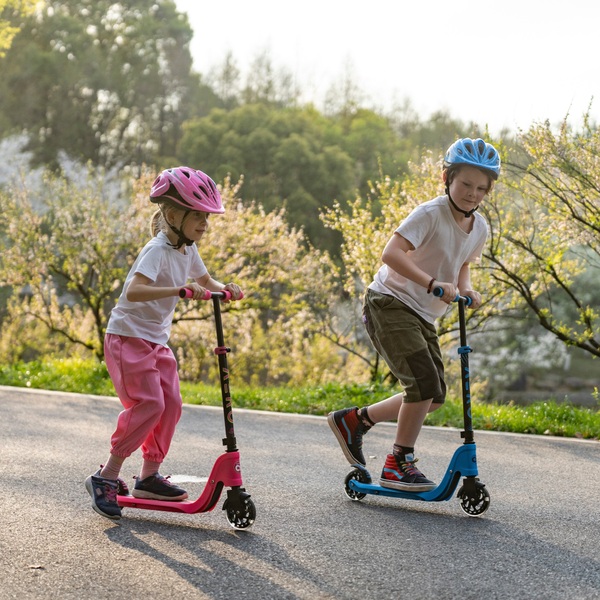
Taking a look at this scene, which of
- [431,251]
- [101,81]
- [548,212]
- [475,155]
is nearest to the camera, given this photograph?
[475,155]

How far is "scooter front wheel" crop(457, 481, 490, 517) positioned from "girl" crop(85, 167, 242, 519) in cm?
144

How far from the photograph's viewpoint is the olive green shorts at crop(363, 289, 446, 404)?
529 cm

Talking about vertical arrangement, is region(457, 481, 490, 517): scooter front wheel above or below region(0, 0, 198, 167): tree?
below

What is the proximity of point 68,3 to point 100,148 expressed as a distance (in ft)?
28.0

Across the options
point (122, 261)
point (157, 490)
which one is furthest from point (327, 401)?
point (122, 261)

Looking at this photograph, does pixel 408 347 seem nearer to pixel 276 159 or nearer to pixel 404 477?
pixel 404 477

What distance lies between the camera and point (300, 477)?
6.27 m

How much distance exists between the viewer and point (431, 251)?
5359mm

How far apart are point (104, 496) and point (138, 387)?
55cm

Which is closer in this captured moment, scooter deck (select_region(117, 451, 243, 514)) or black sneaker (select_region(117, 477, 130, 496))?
scooter deck (select_region(117, 451, 243, 514))

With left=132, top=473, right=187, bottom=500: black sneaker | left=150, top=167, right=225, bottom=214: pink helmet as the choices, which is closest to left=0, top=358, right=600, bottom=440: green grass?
left=132, top=473, right=187, bottom=500: black sneaker

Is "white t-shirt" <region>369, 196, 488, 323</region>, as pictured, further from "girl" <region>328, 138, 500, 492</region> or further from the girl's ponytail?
the girl's ponytail

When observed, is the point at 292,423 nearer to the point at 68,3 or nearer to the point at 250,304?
the point at 250,304

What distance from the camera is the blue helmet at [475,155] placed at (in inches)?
205
